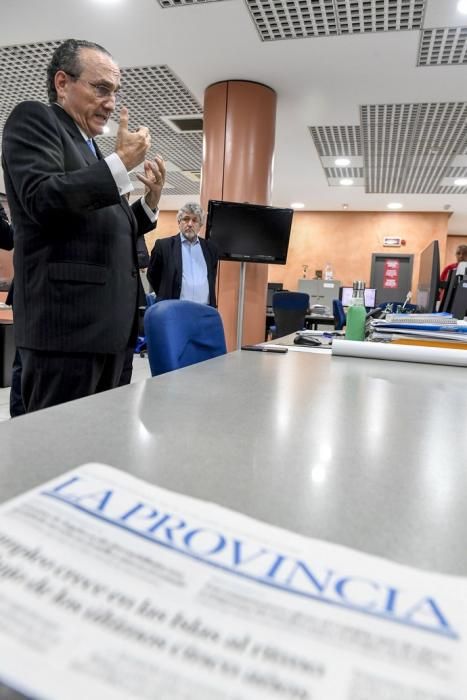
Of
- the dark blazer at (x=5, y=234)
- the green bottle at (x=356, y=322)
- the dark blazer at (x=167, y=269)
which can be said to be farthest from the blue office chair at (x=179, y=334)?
the dark blazer at (x=167, y=269)

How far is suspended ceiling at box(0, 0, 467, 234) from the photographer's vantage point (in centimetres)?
346

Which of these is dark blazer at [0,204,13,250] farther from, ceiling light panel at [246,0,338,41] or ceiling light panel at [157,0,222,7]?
ceiling light panel at [246,0,338,41]

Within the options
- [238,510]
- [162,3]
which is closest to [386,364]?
[238,510]

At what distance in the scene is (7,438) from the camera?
1.62 feet

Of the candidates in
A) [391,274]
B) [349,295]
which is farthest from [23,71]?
[391,274]

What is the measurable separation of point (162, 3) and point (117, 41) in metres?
0.72

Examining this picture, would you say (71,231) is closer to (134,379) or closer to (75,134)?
(75,134)

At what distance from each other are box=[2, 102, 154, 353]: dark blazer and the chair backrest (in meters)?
5.39

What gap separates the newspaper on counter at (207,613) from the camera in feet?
0.65

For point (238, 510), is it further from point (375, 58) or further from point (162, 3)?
point (375, 58)

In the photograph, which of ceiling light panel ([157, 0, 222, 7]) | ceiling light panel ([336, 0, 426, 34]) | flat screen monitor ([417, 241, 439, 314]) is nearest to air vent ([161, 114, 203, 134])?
ceiling light panel ([157, 0, 222, 7])

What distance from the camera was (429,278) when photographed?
7.63ft

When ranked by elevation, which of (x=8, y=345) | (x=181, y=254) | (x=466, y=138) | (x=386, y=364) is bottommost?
(x=8, y=345)

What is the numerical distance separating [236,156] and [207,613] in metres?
4.70
